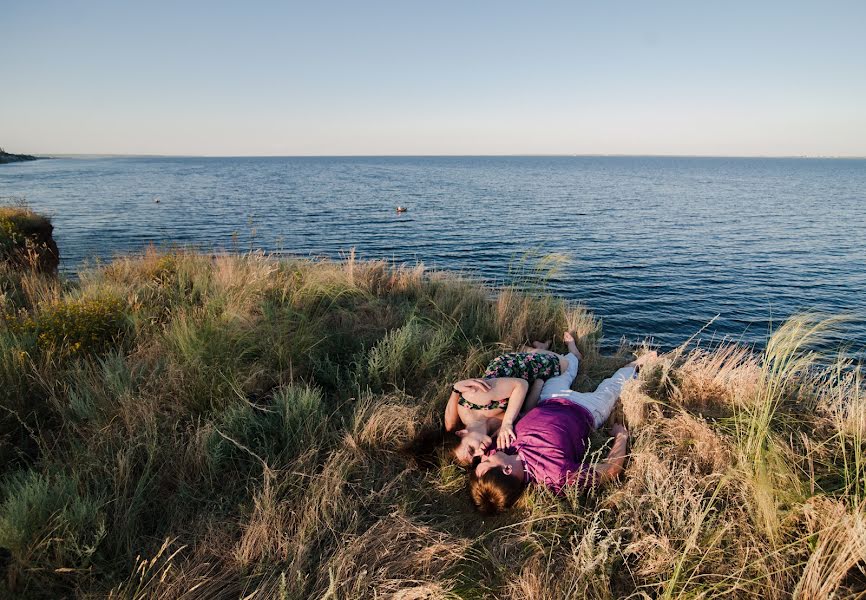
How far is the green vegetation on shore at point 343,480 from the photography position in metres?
2.57

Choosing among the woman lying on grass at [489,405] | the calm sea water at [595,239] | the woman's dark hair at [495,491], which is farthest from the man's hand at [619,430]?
the calm sea water at [595,239]

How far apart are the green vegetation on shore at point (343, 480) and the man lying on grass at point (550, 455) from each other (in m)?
0.16

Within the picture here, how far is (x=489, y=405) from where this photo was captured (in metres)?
4.32

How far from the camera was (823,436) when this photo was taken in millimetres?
3799

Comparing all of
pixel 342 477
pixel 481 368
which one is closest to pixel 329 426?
pixel 342 477

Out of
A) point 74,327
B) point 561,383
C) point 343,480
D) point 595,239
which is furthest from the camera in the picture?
point 595,239

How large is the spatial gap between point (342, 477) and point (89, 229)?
89.4 ft

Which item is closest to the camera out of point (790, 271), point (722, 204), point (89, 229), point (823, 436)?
point (823, 436)

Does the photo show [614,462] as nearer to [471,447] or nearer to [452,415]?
[471,447]

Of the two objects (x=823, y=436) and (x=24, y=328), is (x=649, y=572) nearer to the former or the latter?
(x=823, y=436)

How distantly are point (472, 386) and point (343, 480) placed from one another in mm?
1557

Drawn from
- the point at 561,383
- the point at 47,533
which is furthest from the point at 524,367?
the point at 47,533

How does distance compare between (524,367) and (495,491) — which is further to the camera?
(524,367)

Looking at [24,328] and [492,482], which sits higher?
[24,328]
